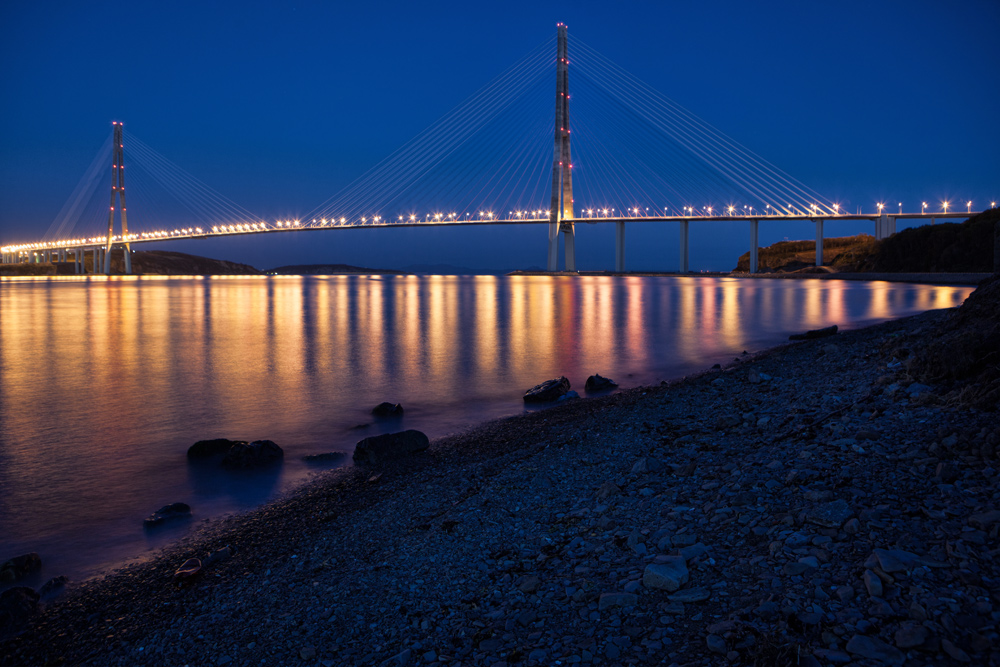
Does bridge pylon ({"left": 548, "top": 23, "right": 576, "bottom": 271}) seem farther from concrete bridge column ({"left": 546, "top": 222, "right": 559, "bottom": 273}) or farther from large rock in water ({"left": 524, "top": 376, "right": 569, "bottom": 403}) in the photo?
large rock in water ({"left": 524, "top": 376, "right": 569, "bottom": 403})

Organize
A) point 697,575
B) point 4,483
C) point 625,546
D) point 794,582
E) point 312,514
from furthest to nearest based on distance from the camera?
point 4,483
point 312,514
point 625,546
point 697,575
point 794,582

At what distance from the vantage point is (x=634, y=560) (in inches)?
114

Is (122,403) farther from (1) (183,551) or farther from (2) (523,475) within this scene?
(2) (523,475)

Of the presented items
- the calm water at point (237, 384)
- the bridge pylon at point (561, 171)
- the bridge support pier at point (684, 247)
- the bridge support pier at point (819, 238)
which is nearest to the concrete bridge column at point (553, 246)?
the bridge pylon at point (561, 171)

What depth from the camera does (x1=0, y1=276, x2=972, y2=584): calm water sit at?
5.35m

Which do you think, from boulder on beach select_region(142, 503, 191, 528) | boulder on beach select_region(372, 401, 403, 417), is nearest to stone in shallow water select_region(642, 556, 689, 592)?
boulder on beach select_region(142, 503, 191, 528)

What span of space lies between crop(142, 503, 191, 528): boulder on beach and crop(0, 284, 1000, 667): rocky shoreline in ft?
1.15

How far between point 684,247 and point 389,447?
80108mm

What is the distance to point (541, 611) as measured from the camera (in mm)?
2625

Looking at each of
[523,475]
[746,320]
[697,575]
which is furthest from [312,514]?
[746,320]

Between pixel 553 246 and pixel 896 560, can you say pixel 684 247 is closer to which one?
pixel 553 246

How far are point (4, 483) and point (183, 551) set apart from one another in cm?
308

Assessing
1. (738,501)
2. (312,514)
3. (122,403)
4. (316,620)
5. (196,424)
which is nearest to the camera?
(316,620)

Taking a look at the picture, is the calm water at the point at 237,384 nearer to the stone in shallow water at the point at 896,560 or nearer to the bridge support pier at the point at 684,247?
the stone in shallow water at the point at 896,560
